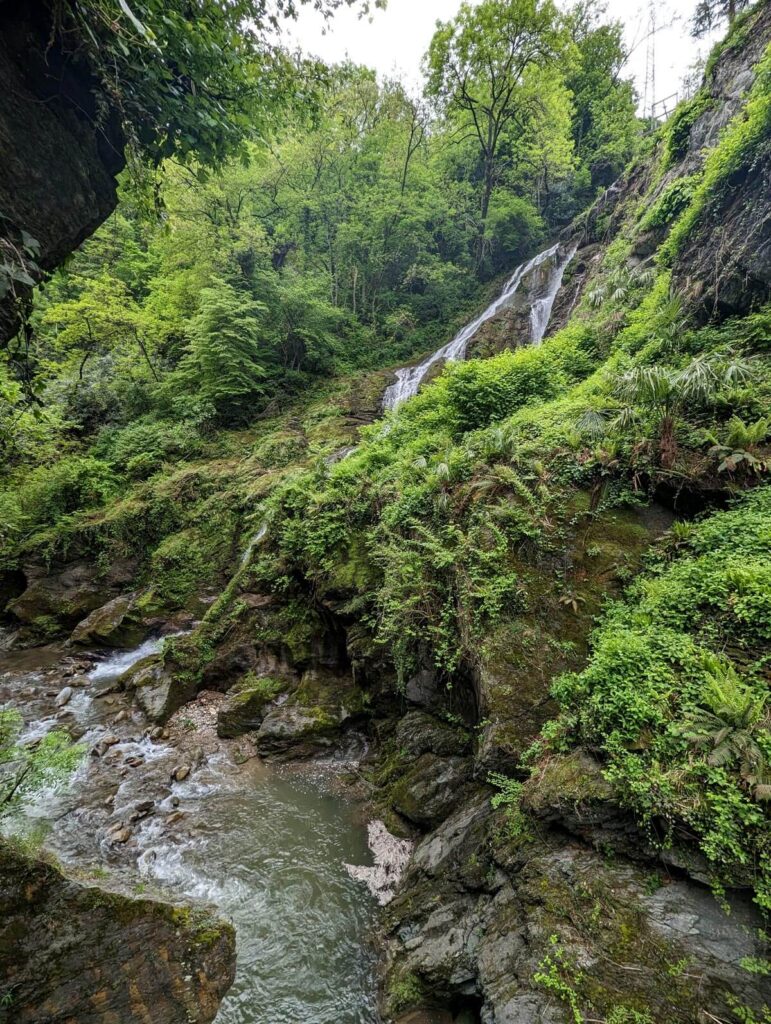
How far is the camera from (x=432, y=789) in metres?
5.30

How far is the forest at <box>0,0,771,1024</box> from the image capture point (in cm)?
309

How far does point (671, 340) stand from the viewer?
25.0ft

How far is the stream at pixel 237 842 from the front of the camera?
13.1 feet

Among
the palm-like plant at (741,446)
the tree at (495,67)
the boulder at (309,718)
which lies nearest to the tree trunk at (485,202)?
the tree at (495,67)

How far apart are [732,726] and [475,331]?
17.9 meters

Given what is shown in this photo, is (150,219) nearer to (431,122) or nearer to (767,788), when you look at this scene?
(767,788)

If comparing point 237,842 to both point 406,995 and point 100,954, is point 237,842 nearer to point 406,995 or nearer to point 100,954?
point 100,954

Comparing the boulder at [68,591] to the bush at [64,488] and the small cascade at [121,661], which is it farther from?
the small cascade at [121,661]

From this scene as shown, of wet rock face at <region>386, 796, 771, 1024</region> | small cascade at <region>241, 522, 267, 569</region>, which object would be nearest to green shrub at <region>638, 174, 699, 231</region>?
small cascade at <region>241, 522, 267, 569</region>

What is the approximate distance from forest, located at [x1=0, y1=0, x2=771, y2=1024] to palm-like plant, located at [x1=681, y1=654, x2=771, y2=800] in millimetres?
23

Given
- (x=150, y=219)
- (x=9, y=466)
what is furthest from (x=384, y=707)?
(x=9, y=466)

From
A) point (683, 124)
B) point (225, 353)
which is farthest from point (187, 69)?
point (683, 124)

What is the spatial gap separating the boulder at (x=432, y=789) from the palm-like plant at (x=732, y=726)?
278cm

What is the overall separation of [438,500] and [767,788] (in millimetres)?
4870
